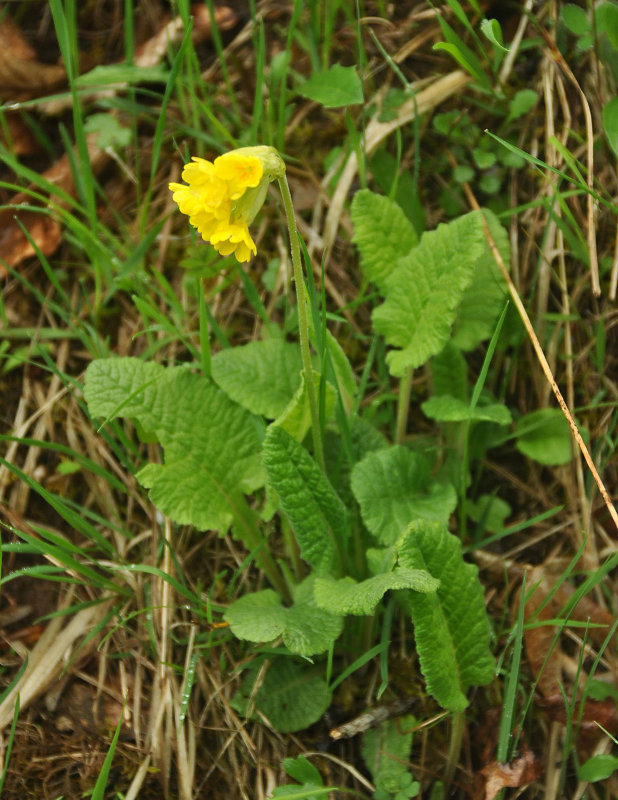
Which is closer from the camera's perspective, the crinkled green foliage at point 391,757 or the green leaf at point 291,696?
the crinkled green foliage at point 391,757

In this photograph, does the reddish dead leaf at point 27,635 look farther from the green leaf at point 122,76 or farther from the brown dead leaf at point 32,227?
the green leaf at point 122,76

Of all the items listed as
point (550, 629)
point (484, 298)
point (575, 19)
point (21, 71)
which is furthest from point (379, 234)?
point (21, 71)

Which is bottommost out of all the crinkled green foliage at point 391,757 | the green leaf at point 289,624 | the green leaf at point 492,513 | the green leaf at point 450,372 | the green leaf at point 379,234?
the crinkled green foliage at point 391,757

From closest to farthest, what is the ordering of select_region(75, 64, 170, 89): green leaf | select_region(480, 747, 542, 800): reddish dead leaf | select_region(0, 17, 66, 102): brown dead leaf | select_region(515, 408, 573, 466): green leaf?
select_region(480, 747, 542, 800): reddish dead leaf → select_region(515, 408, 573, 466): green leaf → select_region(75, 64, 170, 89): green leaf → select_region(0, 17, 66, 102): brown dead leaf

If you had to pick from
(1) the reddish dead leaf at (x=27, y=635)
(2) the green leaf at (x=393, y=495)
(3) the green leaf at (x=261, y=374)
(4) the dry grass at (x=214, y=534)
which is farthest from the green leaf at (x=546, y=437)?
(1) the reddish dead leaf at (x=27, y=635)

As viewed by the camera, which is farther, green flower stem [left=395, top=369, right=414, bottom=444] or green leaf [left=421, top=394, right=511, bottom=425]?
green flower stem [left=395, top=369, right=414, bottom=444]

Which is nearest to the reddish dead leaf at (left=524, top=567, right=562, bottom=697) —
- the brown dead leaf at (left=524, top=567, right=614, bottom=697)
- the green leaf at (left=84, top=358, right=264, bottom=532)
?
the brown dead leaf at (left=524, top=567, right=614, bottom=697)

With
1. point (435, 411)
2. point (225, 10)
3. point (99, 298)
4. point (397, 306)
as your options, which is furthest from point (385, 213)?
point (225, 10)

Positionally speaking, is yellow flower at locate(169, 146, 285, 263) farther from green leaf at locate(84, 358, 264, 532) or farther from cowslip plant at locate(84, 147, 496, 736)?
green leaf at locate(84, 358, 264, 532)
